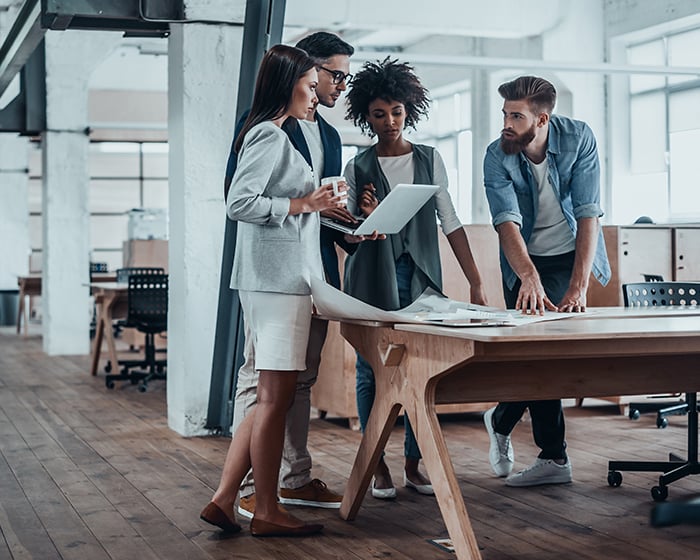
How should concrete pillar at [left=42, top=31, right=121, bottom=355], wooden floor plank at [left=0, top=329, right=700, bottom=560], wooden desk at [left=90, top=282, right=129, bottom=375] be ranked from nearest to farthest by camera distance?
wooden floor plank at [left=0, top=329, right=700, bottom=560] < wooden desk at [left=90, top=282, right=129, bottom=375] < concrete pillar at [left=42, top=31, right=121, bottom=355]

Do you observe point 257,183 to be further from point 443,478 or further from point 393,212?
point 443,478

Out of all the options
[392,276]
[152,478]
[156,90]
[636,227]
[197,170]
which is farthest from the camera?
[156,90]

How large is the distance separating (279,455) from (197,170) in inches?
96.8

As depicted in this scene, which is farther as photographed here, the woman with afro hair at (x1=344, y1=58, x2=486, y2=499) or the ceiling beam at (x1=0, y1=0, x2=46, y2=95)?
the ceiling beam at (x1=0, y1=0, x2=46, y2=95)

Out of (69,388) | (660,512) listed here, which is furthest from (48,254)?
(660,512)

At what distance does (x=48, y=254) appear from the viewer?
9.72 meters

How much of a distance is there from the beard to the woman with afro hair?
232 millimetres

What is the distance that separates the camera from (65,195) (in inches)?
383

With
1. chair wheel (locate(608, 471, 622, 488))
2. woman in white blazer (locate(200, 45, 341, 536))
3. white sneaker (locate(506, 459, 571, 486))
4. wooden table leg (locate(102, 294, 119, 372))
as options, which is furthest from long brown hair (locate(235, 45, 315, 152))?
wooden table leg (locate(102, 294, 119, 372))

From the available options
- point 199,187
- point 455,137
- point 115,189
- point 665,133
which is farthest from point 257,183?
point 115,189

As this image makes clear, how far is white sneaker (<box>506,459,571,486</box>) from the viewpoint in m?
3.83

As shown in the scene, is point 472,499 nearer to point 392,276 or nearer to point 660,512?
point 392,276

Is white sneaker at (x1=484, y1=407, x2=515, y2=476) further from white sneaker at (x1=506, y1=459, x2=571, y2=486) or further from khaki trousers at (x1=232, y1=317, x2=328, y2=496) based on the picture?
khaki trousers at (x1=232, y1=317, x2=328, y2=496)

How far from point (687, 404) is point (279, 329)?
1.74 metres
